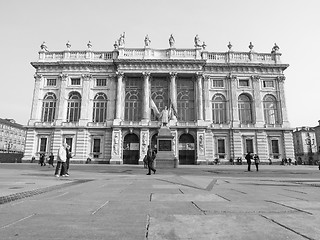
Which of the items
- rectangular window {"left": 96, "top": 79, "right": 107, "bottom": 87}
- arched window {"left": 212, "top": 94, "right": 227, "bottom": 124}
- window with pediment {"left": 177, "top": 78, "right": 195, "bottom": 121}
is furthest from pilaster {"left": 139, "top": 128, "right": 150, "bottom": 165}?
arched window {"left": 212, "top": 94, "right": 227, "bottom": 124}

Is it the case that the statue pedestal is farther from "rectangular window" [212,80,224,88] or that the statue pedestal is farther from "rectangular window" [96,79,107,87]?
"rectangular window" [96,79,107,87]

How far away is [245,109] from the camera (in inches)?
1417

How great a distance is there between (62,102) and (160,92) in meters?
15.7

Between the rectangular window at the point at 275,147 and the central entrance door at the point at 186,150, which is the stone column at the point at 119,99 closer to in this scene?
the central entrance door at the point at 186,150

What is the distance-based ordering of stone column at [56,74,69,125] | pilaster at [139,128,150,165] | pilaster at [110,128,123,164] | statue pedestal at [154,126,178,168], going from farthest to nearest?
1. stone column at [56,74,69,125]
2. pilaster at [139,128,150,165]
3. pilaster at [110,128,123,164]
4. statue pedestal at [154,126,178,168]

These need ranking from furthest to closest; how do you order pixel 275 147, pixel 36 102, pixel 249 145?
pixel 36 102 → pixel 275 147 → pixel 249 145

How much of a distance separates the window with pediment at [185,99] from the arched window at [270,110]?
39.6 feet

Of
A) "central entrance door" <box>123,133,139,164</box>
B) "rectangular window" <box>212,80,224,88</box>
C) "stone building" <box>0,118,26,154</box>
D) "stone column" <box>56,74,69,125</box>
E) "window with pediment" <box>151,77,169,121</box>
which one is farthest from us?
"stone building" <box>0,118,26,154</box>

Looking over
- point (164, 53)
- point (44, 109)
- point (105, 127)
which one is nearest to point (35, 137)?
point (44, 109)

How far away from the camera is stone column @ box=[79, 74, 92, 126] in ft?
113

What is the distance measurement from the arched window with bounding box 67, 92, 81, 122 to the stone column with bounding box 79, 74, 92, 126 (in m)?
1.01

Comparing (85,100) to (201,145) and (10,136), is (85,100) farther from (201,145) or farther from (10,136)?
(10,136)

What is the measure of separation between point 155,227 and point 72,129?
114 ft

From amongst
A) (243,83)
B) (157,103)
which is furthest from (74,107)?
(243,83)
